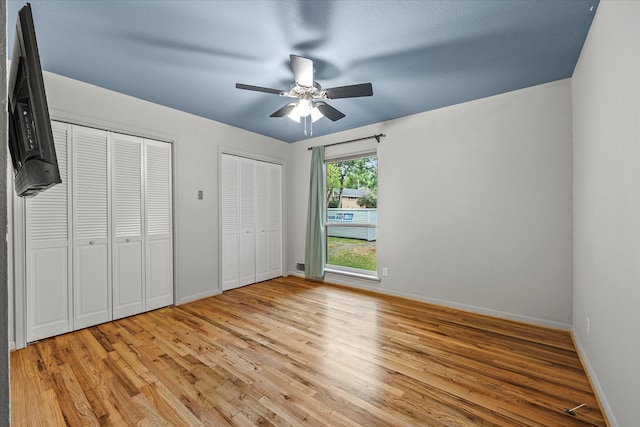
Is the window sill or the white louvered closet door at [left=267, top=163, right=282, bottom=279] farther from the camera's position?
the white louvered closet door at [left=267, top=163, right=282, bottom=279]

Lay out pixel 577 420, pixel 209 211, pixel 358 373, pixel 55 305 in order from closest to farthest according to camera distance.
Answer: pixel 577 420, pixel 358 373, pixel 55 305, pixel 209 211

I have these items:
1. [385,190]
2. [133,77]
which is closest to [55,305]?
[133,77]

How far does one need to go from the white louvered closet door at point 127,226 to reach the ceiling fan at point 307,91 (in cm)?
167

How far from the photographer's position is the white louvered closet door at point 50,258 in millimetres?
2475

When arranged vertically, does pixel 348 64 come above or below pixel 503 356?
above

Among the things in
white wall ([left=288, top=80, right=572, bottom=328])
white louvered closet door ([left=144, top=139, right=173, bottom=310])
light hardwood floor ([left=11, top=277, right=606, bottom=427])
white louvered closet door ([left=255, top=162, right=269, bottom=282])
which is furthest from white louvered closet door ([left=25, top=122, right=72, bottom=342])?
white wall ([left=288, top=80, right=572, bottom=328])

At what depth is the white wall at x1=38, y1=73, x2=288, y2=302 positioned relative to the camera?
9.23ft

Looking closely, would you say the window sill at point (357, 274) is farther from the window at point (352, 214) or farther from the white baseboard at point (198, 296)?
the white baseboard at point (198, 296)

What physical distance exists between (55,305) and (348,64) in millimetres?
3429

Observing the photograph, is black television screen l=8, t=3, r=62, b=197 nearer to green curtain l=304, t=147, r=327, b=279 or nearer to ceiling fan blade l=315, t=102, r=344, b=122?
ceiling fan blade l=315, t=102, r=344, b=122

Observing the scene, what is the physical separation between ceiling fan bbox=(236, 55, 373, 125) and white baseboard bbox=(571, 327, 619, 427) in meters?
2.52

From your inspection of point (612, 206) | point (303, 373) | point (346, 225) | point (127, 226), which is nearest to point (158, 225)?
point (127, 226)

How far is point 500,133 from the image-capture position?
303 cm

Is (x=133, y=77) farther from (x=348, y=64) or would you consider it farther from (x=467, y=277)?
(x=467, y=277)
